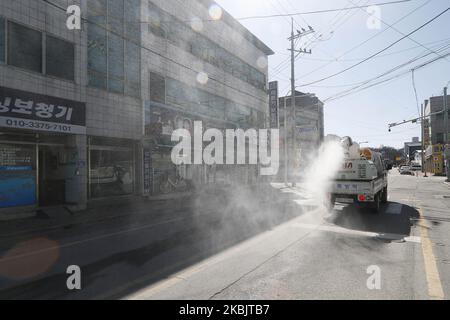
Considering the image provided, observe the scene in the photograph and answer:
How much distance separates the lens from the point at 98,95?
44.2ft

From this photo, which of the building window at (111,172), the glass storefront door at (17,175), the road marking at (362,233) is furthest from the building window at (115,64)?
the road marking at (362,233)

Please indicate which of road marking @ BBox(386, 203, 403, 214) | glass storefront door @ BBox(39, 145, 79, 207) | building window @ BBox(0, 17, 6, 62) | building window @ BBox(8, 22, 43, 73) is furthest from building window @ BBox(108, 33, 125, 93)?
road marking @ BBox(386, 203, 403, 214)

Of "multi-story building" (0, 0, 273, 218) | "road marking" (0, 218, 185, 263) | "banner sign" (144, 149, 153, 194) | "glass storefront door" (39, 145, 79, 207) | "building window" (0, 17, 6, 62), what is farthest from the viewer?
"banner sign" (144, 149, 153, 194)

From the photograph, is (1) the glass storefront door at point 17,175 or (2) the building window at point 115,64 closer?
(1) the glass storefront door at point 17,175

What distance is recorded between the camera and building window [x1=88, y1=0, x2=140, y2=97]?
44.3 feet

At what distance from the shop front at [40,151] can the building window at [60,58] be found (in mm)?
1213

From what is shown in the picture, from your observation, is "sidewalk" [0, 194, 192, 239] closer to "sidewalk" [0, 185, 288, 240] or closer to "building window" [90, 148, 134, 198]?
"sidewalk" [0, 185, 288, 240]

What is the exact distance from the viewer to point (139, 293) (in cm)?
412

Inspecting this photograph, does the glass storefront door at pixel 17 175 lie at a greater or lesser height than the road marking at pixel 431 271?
greater

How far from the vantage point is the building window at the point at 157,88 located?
1661 centimetres

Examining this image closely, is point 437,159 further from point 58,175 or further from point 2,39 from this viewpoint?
point 2,39

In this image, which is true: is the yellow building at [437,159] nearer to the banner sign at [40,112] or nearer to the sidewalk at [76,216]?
the sidewalk at [76,216]

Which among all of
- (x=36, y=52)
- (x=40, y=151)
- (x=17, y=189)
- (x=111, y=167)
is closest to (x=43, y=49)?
(x=36, y=52)

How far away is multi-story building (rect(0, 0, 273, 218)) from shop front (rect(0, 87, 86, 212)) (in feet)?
0.12
